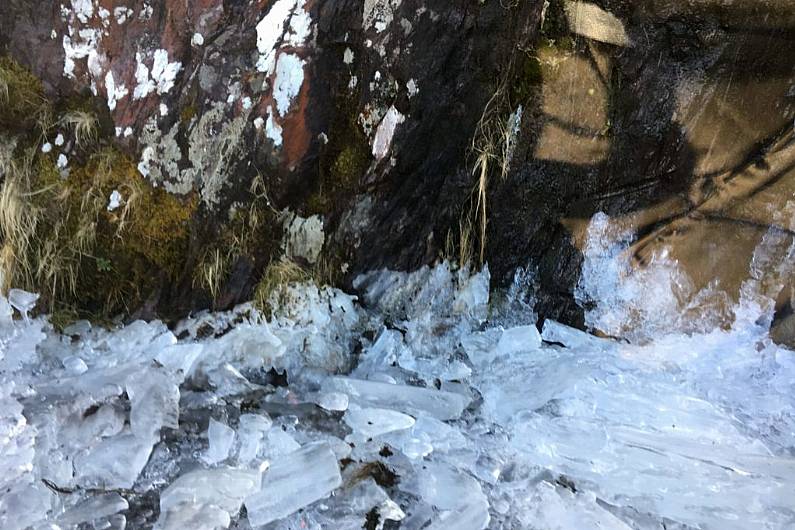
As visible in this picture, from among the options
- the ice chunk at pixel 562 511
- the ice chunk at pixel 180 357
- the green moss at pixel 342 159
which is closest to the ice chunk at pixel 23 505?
the ice chunk at pixel 180 357

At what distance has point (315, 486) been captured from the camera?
67.9 inches

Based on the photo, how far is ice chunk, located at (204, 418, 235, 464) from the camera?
5.94 ft

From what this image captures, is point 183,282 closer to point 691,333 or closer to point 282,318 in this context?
point 282,318

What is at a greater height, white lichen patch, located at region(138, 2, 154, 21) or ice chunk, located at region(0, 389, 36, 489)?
white lichen patch, located at region(138, 2, 154, 21)

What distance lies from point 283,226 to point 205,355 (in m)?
0.52

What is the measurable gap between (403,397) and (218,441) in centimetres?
60

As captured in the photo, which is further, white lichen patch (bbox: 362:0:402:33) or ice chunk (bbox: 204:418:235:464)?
white lichen patch (bbox: 362:0:402:33)

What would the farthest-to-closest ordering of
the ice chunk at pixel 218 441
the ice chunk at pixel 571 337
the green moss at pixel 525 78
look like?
the ice chunk at pixel 571 337
the green moss at pixel 525 78
the ice chunk at pixel 218 441

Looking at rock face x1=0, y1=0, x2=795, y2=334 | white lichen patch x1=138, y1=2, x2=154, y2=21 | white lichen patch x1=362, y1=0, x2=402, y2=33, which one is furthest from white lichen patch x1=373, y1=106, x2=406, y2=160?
white lichen patch x1=138, y1=2, x2=154, y2=21

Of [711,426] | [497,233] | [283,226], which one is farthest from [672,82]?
[283,226]

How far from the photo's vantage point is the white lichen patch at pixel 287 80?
2066mm

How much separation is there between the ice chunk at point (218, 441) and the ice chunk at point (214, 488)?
0.07 meters

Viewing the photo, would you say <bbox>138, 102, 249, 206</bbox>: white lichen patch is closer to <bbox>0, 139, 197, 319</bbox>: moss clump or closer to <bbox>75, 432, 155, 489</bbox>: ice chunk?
<bbox>0, 139, 197, 319</bbox>: moss clump

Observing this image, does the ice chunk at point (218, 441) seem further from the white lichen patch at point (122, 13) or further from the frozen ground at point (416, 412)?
the white lichen patch at point (122, 13)
